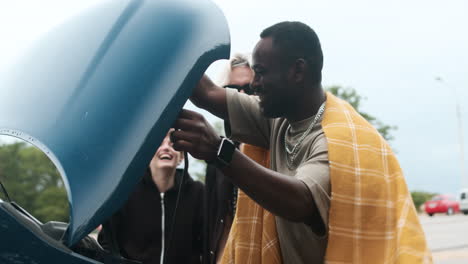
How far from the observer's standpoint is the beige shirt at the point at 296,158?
1.58 m

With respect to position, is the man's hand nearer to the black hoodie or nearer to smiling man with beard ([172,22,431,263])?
smiling man with beard ([172,22,431,263])

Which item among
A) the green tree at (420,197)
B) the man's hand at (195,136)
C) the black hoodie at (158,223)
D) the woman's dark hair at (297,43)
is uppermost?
the woman's dark hair at (297,43)

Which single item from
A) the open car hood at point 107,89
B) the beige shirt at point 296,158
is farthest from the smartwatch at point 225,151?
the beige shirt at point 296,158

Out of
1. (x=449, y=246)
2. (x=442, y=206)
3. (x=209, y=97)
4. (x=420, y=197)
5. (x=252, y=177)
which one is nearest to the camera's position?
(x=252, y=177)

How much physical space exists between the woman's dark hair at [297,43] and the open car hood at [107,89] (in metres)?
0.38

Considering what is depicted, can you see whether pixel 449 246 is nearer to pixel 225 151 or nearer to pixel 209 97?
pixel 209 97

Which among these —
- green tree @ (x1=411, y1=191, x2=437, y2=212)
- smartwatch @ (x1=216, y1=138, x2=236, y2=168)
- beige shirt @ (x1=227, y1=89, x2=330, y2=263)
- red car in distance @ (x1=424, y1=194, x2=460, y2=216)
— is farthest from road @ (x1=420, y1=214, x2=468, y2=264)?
green tree @ (x1=411, y1=191, x2=437, y2=212)

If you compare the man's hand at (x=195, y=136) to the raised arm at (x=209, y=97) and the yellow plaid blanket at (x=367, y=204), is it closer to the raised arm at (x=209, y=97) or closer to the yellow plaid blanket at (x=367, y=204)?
the yellow plaid blanket at (x=367, y=204)

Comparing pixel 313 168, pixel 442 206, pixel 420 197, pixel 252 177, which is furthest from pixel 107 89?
pixel 420 197

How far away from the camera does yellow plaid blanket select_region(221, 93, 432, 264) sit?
1617 mm

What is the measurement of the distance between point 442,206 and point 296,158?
99.8 ft

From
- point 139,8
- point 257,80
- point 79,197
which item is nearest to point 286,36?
point 257,80

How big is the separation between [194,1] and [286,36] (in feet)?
1.45

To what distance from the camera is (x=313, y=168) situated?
5.25 ft
